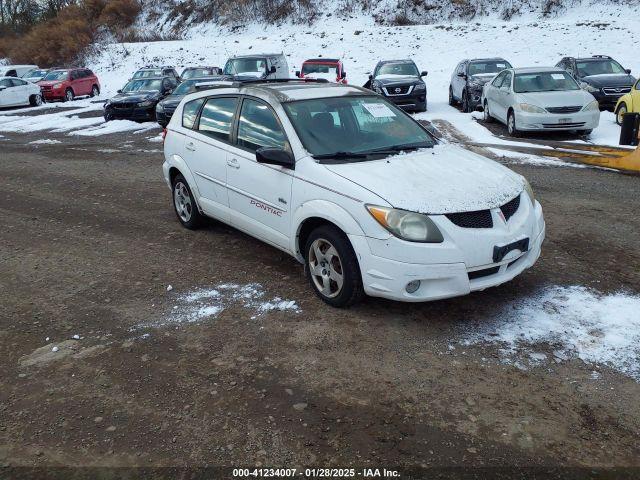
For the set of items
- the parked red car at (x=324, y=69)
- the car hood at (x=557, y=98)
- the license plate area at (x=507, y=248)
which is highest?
the parked red car at (x=324, y=69)

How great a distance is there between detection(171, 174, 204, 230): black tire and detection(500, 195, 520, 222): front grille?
11.5 ft

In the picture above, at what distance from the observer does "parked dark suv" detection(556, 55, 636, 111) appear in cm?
1553

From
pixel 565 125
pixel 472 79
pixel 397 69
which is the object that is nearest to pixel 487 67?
pixel 472 79

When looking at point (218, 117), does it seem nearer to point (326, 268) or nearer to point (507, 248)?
point (326, 268)

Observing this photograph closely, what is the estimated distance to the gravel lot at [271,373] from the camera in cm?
300

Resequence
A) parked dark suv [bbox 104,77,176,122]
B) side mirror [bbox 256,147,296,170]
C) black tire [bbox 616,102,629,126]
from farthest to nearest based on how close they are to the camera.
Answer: parked dark suv [bbox 104,77,176,122]
black tire [bbox 616,102,629,126]
side mirror [bbox 256,147,296,170]

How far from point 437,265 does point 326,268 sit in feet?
3.16

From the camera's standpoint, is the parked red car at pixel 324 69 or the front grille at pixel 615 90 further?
the parked red car at pixel 324 69

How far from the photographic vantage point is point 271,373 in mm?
3697

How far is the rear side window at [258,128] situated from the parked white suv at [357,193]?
1cm

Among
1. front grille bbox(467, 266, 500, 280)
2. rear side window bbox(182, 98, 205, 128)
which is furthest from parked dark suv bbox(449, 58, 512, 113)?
front grille bbox(467, 266, 500, 280)

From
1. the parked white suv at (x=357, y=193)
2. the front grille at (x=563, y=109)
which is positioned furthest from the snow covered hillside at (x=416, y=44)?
the parked white suv at (x=357, y=193)

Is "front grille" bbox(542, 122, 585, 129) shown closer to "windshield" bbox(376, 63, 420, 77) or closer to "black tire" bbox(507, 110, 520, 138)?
"black tire" bbox(507, 110, 520, 138)

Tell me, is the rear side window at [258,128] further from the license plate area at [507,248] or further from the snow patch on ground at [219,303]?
the license plate area at [507,248]
